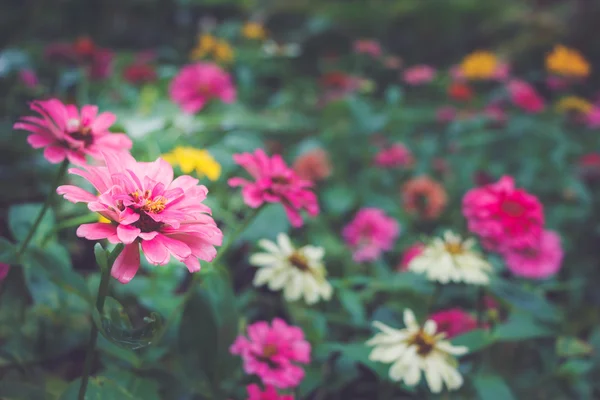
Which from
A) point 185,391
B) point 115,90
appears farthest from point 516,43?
point 185,391

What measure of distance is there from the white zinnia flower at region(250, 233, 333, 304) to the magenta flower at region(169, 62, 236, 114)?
653mm

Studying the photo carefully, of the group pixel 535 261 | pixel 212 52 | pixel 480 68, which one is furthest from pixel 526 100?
pixel 212 52

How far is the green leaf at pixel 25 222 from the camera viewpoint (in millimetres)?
702

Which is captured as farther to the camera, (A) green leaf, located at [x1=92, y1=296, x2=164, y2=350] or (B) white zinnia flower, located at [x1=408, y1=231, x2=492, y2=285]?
(B) white zinnia flower, located at [x1=408, y1=231, x2=492, y2=285]

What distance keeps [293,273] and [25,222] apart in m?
0.40

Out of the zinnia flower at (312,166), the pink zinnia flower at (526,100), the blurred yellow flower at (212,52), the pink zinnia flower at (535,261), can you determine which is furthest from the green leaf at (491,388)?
the blurred yellow flower at (212,52)

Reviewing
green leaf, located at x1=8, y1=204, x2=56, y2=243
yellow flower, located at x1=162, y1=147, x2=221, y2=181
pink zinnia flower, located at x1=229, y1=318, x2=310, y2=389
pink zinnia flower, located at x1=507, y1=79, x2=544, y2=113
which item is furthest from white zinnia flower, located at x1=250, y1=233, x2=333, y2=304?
pink zinnia flower, located at x1=507, y1=79, x2=544, y2=113

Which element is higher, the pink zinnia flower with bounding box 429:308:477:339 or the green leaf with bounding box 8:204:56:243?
the green leaf with bounding box 8:204:56:243

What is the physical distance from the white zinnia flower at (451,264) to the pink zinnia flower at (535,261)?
11.2 inches

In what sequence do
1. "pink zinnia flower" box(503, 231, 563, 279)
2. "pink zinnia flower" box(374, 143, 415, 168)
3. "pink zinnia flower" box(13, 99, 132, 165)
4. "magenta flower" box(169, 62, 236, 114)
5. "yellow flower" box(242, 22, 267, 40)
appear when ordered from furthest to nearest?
1. "yellow flower" box(242, 22, 267, 40)
2. "pink zinnia flower" box(374, 143, 415, 168)
3. "magenta flower" box(169, 62, 236, 114)
4. "pink zinnia flower" box(503, 231, 563, 279)
5. "pink zinnia flower" box(13, 99, 132, 165)

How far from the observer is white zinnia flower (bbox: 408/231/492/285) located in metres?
0.73

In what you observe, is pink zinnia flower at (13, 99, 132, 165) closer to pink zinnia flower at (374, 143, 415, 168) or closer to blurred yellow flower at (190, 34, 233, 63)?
pink zinnia flower at (374, 143, 415, 168)

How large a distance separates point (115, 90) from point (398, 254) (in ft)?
3.60

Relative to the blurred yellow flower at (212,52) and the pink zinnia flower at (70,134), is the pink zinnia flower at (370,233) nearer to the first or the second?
the pink zinnia flower at (70,134)
